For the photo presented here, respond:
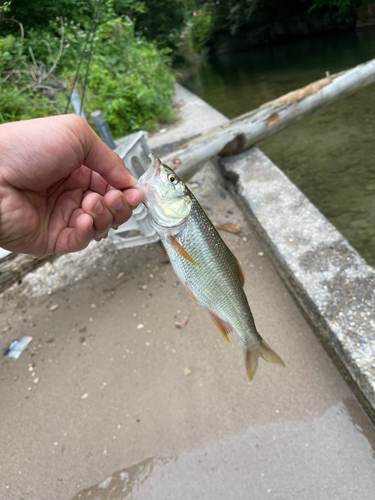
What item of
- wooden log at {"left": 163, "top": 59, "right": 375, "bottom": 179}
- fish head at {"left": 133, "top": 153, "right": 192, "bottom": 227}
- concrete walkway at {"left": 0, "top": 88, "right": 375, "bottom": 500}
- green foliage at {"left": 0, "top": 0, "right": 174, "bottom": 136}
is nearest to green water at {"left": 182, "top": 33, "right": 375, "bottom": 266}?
wooden log at {"left": 163, "top": 59, "right": 375, "bottom": 179}

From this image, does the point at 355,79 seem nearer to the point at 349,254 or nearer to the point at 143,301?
the point at 349,254

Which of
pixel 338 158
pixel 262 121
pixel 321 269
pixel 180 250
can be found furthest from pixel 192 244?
pixel 338 158

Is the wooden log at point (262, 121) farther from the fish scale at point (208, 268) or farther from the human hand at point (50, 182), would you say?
the fish scale at point (208, 268)

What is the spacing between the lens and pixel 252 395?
2361 millimetres

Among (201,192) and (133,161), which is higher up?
(133,161)

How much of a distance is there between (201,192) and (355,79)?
2.98 m

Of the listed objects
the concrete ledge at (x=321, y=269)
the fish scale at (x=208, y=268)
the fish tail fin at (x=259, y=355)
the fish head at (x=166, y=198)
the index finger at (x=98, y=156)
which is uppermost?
the index finger at (x=98, y=156)

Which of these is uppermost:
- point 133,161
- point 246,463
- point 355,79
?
point 133,161

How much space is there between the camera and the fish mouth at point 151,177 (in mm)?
1460

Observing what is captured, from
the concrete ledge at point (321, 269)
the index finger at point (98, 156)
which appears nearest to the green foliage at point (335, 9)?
the concrete ledge at point (321, 269)

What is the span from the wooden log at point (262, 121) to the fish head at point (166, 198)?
8.90 ft

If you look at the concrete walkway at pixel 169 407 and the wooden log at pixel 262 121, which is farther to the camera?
the wooden log at pixel 262 121

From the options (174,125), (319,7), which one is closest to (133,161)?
(174,125)

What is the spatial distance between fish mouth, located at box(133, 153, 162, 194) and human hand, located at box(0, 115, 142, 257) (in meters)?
0.05
